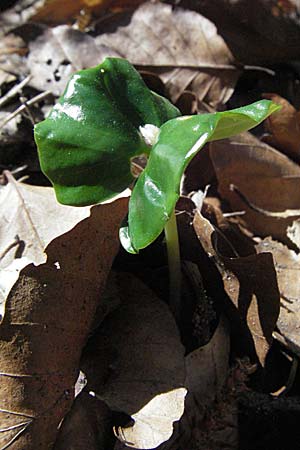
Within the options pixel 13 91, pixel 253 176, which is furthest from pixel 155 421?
pixel 13 91

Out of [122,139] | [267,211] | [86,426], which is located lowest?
[267,211]

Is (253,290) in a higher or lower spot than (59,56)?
lower

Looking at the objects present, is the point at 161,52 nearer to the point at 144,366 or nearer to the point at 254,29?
the point at 254,29

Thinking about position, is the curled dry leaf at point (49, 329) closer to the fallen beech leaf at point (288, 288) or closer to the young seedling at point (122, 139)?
the young seedling at point (122, 139)

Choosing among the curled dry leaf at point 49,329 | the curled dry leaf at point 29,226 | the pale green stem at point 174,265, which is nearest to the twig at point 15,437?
the curled dry leaf at point 49,329

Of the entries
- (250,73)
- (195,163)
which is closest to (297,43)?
(250,73)

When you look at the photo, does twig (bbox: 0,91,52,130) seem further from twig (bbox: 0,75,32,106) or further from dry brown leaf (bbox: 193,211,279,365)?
dry brown leaf (bbox: 193,211,279,365)
